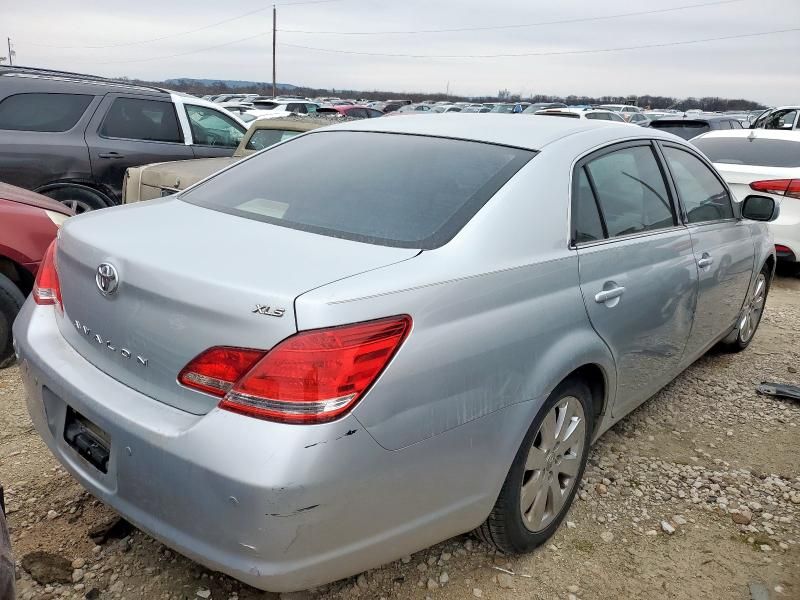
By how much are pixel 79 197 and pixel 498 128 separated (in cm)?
480

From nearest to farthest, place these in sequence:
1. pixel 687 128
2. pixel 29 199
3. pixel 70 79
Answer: pixel 29 199
pixel 70 79
pixel 687 128

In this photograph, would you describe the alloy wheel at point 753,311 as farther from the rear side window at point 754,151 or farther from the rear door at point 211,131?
the rear door at point 211,131

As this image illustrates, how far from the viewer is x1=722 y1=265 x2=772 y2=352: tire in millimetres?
4430

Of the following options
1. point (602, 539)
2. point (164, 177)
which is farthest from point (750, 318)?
point (164, 177)

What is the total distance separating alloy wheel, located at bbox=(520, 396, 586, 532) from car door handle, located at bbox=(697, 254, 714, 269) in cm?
121

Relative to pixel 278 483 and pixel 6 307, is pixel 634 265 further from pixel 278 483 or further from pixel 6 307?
pixel 6 307

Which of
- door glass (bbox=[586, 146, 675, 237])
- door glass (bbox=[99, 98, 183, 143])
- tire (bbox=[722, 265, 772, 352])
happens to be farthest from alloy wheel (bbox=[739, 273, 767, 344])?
door glass (bbox=[99, 98, 183, 143])

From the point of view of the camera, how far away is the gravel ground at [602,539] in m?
2.23

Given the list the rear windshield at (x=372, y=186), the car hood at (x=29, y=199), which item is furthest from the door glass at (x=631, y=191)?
the car hood at (x=29, y=199)

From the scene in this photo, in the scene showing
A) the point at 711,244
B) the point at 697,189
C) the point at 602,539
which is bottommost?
the point at 602,539

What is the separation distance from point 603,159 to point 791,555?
1705mm

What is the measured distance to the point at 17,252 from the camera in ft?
12.1

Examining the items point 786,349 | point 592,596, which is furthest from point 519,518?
point 786,349

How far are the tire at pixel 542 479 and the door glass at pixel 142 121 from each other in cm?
555
